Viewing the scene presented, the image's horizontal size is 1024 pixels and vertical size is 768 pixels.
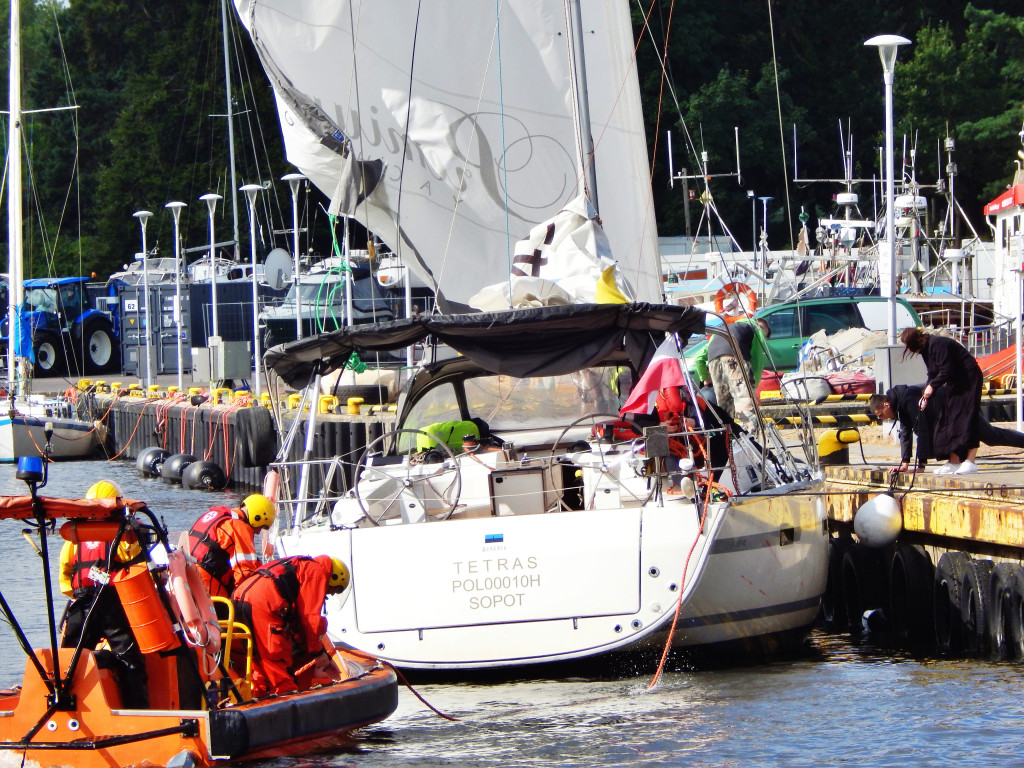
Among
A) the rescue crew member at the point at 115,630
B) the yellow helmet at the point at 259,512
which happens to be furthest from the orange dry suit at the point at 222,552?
the rescue crew member at the point at 115,630

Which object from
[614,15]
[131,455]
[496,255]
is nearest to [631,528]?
[496,255]

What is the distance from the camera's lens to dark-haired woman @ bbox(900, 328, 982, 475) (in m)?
13.0

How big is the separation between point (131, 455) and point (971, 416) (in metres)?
23.3

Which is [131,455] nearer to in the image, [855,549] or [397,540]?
[855,549]

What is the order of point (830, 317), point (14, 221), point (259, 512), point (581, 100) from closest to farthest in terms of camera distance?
point (259, 512), point (581, 100), point (830, 317), point (14, 221)

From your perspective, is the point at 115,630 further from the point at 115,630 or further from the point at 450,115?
the point at 450,115

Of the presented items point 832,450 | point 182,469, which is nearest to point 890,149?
point 832,450

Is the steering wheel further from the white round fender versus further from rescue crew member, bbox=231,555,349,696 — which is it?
the white round fender

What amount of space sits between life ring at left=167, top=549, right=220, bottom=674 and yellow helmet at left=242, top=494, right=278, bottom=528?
2.01m

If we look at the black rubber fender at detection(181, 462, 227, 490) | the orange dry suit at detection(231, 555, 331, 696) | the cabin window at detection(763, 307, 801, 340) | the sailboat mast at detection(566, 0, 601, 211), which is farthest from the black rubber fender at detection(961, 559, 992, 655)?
the black rubber fender at detection(181, 462, 227, 490)

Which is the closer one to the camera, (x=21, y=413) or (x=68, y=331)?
(x=21, y=413)

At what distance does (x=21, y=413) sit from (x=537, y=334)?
2260 cm

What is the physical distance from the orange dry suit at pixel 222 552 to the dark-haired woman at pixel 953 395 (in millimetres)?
6108

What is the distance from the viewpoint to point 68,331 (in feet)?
148
